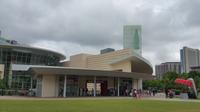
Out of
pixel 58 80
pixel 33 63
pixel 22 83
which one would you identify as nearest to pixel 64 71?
pixel 58 80

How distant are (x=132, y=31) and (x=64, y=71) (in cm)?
8931

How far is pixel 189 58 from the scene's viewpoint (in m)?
170

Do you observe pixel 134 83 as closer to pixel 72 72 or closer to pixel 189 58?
pixel 72 72

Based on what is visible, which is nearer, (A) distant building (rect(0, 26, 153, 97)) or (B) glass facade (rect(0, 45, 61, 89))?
(A) distant building (rect(0, 26, 153, 97))

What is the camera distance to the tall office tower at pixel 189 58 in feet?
543

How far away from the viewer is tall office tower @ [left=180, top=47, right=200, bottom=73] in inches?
6511

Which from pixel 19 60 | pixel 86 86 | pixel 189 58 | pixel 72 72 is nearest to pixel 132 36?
pixel 189 58

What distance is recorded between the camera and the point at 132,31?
4902 inches

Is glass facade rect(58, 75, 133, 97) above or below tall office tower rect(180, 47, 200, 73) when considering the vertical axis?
below
